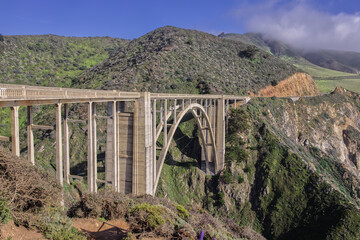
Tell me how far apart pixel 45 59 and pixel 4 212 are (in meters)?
55.4

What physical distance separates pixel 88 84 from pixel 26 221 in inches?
1403

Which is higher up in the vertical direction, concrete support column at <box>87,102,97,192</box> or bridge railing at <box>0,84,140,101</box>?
bridge railing at <box>0,84,140,101</box>

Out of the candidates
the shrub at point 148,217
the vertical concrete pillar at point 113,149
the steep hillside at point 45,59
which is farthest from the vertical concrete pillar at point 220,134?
the steep hillside at point 45,59

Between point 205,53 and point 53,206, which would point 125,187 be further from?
point 205,53

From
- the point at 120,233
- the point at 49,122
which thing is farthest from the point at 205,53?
the point at 120,233

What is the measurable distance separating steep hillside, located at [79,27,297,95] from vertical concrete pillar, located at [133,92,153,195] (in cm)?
2347

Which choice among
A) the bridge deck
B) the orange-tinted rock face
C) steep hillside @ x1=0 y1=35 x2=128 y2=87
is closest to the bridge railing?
the bridge deck

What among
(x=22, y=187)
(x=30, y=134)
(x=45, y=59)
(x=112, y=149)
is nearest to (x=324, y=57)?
(x=45, y=59)

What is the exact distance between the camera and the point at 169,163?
30844 millimetres

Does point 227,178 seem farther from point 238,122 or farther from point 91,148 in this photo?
point 91,148

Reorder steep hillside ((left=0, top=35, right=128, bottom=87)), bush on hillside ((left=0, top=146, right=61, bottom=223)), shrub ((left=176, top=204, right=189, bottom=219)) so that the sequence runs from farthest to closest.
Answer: steep hillside ((left=0, top=35, right=128, bottom=87)), shrub ((left=176, top=204, right=189, bottom=219)), bush on hillside ((left=0, top=146, right=61, bottom=223))

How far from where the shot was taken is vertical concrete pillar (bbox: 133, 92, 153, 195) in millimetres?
14094

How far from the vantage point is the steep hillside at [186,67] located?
41531 millimetres

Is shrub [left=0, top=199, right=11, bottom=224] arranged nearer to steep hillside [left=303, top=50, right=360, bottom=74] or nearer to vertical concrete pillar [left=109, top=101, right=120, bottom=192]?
vertical concrete pillar [left=109, top=101, right=120, bottom=192]
